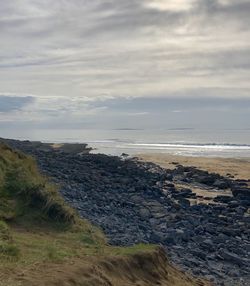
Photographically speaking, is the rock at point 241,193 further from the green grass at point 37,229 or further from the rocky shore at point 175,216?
the green grass at point 37,229

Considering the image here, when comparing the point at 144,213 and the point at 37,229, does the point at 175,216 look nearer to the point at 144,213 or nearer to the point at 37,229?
the point at 144,213

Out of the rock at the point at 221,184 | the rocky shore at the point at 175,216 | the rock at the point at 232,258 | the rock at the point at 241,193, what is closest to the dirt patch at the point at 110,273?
the rocky shore at the point at 175,216

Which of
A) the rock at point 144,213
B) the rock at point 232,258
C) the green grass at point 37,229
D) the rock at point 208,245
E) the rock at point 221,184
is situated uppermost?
the green grass at point 37,229

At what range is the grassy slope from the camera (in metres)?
8.62

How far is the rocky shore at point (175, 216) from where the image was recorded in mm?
14398

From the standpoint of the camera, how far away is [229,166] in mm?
50906

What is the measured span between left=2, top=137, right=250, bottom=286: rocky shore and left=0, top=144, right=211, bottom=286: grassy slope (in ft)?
5.35

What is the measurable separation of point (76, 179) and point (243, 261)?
46.3 feet

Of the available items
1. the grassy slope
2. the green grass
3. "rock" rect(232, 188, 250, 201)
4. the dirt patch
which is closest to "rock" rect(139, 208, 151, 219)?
the green grass

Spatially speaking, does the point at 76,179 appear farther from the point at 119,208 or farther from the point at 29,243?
the point at 29,243

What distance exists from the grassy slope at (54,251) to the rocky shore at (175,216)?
5.35 ft

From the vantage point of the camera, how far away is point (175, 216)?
19.8 m

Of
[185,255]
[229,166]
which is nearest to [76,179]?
[185,255]

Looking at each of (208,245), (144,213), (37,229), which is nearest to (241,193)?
(144,213)
